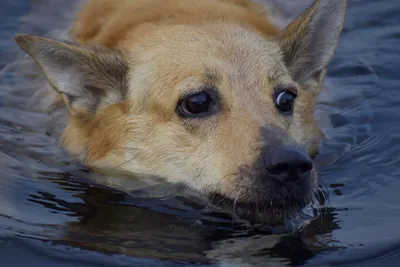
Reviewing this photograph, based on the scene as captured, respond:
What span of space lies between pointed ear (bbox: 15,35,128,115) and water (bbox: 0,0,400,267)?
0.55 m

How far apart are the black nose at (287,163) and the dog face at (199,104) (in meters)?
0.02

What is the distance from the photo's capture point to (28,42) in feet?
18.2

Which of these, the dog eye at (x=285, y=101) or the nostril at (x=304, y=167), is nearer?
the nostril at (x=304, y=167)

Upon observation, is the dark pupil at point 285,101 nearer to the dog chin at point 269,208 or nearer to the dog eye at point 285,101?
the dog eye at point 285,101

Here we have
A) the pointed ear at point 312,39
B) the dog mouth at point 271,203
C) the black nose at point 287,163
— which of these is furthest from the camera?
the pointed ear at point 312,39

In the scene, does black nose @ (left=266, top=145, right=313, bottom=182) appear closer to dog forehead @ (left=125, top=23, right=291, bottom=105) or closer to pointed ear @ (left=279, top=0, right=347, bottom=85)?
dog forehead @ (left=125, top=23, right=291, bottom=105)

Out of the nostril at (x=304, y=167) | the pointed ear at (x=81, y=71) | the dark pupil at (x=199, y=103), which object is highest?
the pointed ear at (x=81, y=71)

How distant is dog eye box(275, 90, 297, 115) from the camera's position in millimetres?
5609

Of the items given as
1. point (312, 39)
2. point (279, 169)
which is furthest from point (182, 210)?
point (312, 39)

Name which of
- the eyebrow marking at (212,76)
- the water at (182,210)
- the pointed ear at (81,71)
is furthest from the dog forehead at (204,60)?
the water at (182,210)

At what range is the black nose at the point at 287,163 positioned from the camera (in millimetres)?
4715

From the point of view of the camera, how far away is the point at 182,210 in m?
5.64

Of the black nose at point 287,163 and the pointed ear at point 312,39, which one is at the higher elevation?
the pointed ear at point 312,39

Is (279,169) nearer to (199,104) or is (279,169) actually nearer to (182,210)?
(199,104)
